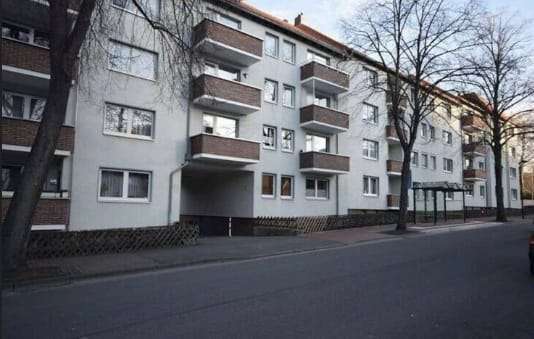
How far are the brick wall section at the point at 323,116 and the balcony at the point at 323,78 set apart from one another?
136 centimetres

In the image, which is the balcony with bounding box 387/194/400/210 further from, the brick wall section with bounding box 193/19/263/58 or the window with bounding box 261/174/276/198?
the brick wall section with bounding box 193/19/263/58

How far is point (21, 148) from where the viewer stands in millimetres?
13570

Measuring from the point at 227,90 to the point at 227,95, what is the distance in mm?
237

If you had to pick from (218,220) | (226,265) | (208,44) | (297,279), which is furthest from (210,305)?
(218,220)

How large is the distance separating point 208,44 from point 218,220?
9.57 m

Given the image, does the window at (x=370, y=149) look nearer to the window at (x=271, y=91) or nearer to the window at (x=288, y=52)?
the window at (x=288, y=52)

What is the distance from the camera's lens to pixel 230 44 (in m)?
19.3

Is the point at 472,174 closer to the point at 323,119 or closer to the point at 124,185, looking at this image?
the point at 323,119

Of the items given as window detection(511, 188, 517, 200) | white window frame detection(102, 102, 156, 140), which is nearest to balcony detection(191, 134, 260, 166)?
white window frame detection(102, 102, 156, 140)

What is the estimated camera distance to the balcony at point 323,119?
2306 centimetres

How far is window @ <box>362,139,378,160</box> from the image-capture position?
28.4 m

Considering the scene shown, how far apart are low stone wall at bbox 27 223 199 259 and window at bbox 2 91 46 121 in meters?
5.06

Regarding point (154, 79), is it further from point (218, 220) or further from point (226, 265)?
point (226, 265)

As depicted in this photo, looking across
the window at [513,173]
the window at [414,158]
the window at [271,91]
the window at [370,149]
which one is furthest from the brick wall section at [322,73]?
the window at [513,173]
